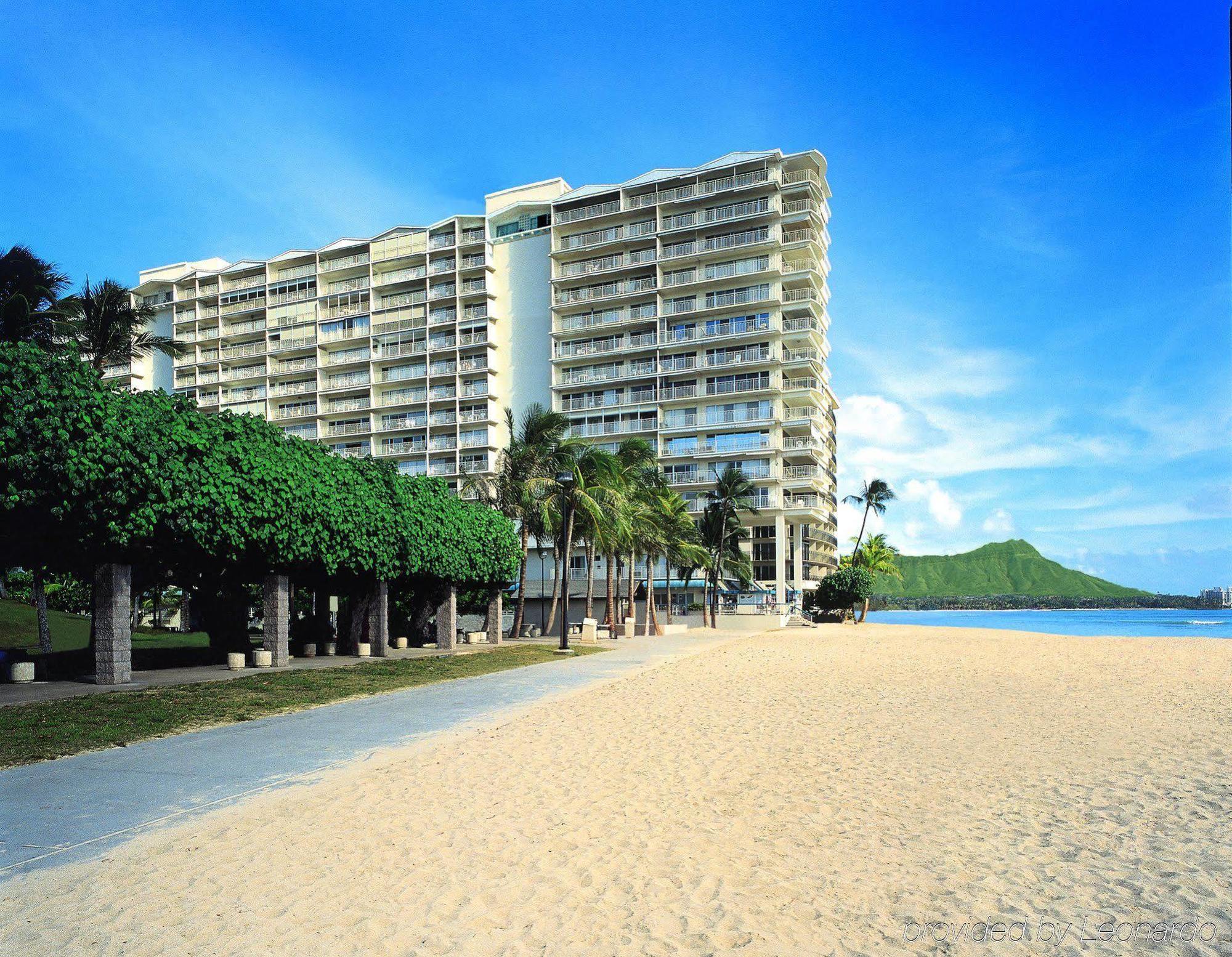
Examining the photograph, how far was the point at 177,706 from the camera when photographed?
13.3 metres

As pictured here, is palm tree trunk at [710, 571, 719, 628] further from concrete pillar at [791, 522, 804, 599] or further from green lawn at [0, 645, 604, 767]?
green lawn at [0, 645, 604, 767]

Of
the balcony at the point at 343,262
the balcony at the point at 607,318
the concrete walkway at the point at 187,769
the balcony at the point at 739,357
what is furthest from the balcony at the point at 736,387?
the concrete walkway at the point at 187,769

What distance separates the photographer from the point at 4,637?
1314 inches

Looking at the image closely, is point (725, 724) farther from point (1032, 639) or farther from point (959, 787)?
point (1032, 639)

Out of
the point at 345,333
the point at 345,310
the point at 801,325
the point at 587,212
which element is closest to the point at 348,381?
the point at 345,333

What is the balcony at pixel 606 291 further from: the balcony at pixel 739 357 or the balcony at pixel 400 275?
the balcony at pixel 400 275

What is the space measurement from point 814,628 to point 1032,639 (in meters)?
15.7

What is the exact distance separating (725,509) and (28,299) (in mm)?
44137

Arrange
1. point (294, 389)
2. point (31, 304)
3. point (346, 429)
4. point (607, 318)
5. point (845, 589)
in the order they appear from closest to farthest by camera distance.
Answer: point (31, 304) → point (845, 589) → point (607, 318) → point (346, 429) → point (294, 389)

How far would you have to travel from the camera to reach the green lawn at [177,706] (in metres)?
10.1

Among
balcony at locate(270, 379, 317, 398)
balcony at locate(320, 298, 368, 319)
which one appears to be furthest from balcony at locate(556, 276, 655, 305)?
balcony at locate(270, 379, 317, 398)

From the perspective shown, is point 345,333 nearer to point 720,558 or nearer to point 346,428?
point 346,428

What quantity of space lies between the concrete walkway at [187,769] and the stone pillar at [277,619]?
719 centimetres

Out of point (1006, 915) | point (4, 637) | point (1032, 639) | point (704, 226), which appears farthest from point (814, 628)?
point (1006, 915)
